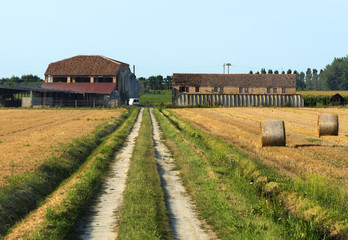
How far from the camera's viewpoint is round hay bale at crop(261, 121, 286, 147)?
1905cm

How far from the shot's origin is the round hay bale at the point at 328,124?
75.7ft

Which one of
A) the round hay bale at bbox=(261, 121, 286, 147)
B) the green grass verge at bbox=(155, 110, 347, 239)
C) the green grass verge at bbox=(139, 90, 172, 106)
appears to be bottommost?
the green grass verge at bbox=(155, 110, 347, 239)

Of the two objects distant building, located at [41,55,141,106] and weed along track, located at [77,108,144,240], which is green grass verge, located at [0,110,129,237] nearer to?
weed along track, located at [77,108,144,240]

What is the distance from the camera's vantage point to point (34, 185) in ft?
38.8

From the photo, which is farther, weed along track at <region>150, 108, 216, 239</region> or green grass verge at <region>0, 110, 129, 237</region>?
green grass verge at <region>0, 110, 129, 237</region>

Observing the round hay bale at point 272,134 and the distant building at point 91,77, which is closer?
the round hay bale at point 272,134

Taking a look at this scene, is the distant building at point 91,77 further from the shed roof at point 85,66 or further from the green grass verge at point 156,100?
the green grass verge at point 156,100

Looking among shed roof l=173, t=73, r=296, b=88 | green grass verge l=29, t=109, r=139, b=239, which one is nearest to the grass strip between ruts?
green grass verge l=29, t=109, r=139, b=239

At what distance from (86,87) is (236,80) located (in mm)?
32388

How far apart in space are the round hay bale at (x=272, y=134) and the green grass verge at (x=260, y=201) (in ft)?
11.8

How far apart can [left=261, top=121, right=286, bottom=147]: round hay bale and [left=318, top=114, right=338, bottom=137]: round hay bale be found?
531cm

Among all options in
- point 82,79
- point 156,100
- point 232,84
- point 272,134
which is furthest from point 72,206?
point 156,100

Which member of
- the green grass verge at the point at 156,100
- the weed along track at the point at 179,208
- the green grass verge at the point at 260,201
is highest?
the green grass verge at the point at 156,100

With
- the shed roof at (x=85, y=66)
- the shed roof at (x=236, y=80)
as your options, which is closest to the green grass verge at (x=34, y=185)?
the shed roof at (x=85, y=66)
